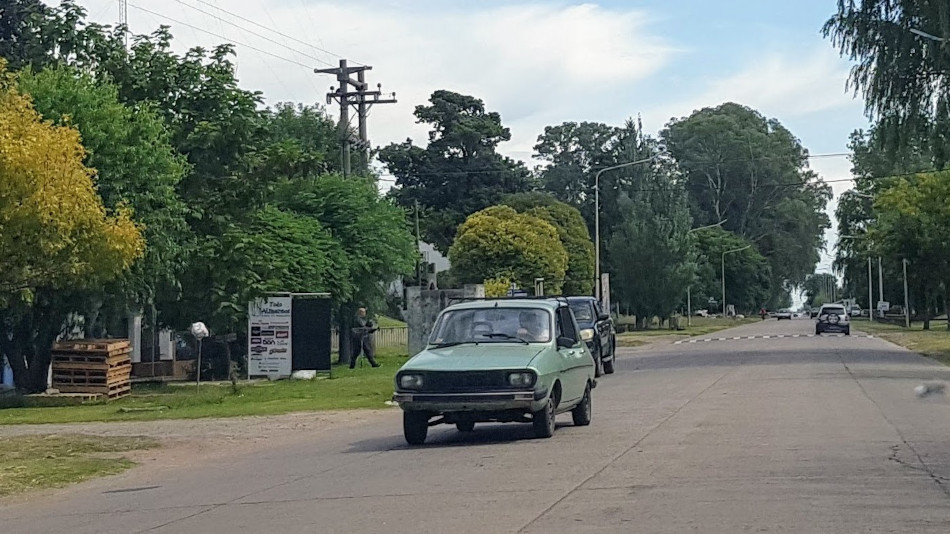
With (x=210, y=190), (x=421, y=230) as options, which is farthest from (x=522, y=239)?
(x=210, y=190)

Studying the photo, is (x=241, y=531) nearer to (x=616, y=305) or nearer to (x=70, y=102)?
(x=70, y=102)

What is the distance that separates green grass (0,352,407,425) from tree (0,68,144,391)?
2715 mm

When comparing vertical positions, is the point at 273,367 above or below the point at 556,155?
below

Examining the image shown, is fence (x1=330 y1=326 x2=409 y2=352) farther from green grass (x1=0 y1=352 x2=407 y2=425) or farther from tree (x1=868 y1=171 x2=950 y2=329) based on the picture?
green grass (x1=0 y1=352 x2=407 y2=425)

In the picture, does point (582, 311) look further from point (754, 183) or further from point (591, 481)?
point (754, 183)

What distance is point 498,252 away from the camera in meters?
70.4

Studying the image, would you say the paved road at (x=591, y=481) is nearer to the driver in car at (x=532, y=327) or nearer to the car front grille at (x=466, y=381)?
the car front grille at (x=466, y=381)

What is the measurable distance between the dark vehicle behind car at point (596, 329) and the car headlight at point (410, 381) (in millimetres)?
11870

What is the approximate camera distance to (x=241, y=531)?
10.2 m

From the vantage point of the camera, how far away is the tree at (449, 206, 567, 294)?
2768 inches

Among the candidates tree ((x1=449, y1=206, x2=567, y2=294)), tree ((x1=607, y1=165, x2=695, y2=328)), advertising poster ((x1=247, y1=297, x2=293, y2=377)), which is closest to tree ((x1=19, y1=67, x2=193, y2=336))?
advertising poster ((x1=247, y1=297, x2=293, y2=377))

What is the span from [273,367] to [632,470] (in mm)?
21890

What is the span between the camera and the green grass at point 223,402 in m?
24.2

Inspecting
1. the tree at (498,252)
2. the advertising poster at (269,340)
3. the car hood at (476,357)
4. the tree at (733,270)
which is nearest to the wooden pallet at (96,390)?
the advertising poster at (269,340)
